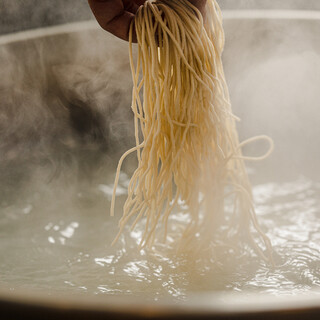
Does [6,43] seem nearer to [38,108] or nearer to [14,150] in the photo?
[38,108]

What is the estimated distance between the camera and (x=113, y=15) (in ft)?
3.69

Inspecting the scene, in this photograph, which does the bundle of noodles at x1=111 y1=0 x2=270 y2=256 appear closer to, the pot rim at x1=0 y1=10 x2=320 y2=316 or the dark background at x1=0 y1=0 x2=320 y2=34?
the pot rim at x1=0 y1=10 x2=320 y2=316

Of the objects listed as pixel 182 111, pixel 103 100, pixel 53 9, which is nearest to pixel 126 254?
pixel 182 111

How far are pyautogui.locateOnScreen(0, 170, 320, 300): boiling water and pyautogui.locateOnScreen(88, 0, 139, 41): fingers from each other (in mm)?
522

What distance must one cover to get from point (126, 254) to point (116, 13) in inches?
22.4

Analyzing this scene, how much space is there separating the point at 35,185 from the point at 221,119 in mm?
758

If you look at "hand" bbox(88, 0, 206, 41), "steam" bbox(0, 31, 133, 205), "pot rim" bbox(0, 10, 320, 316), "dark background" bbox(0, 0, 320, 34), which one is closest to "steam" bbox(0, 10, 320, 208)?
"steam" bbox(0, 31, 133, 205)

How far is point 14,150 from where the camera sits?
1848 mm

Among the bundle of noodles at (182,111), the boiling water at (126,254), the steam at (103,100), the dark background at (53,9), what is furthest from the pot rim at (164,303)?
the dark background at (53,9)

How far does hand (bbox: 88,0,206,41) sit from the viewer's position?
111cm

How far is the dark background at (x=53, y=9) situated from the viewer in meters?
2.29

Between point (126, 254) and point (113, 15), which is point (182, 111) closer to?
point (113, 15)

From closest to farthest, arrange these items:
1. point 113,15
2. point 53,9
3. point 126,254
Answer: point 113,15
point 126,254
point 53,9

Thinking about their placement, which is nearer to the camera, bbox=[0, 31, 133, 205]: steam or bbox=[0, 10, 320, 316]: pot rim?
bbox=[0, 10, 320, 316]: pot rim
